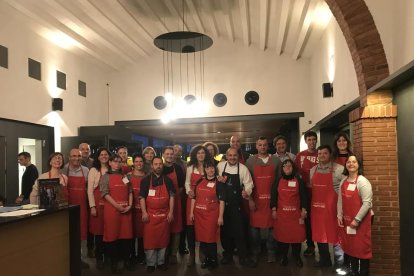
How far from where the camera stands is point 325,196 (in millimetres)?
4148

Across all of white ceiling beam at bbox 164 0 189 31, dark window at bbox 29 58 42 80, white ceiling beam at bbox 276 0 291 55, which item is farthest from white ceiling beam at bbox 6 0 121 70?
white ceiling beam at bbox 276 0 291 55

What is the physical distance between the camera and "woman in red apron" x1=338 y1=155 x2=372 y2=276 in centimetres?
361

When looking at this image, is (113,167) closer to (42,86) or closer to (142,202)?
(142,202)

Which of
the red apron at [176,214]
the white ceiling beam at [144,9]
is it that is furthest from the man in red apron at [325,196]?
the white ceiling beam at [144,9]

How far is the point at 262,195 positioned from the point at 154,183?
135 cm

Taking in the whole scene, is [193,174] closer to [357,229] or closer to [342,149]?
[342,149]

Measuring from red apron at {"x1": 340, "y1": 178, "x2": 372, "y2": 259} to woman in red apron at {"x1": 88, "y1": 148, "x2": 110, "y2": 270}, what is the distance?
274cm

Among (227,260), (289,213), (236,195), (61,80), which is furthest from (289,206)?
(61,80)

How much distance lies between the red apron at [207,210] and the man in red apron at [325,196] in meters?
1.13

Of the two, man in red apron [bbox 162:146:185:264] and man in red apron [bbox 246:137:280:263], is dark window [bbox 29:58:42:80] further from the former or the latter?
man in red apron [bbox 246:137:280:263]

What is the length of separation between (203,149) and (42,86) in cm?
426

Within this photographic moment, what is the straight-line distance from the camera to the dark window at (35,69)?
22.1ft

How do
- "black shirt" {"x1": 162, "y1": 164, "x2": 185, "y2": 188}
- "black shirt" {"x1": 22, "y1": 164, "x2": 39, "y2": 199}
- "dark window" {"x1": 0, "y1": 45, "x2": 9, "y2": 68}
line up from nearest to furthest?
"black shirt" {"x1": 162, "y1": 164, "x2": 185, "y2": 188} → "black shirt" {"x1": 22, "y1": 164, "x2": 39, "y2": 199} → "dark window" {"x1": 0, "y1": 45, "x2": 9, "y2": 68}

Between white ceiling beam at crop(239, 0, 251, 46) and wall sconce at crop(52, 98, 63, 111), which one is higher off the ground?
white ceiling beam at crop(239, 0, 251, 46)
